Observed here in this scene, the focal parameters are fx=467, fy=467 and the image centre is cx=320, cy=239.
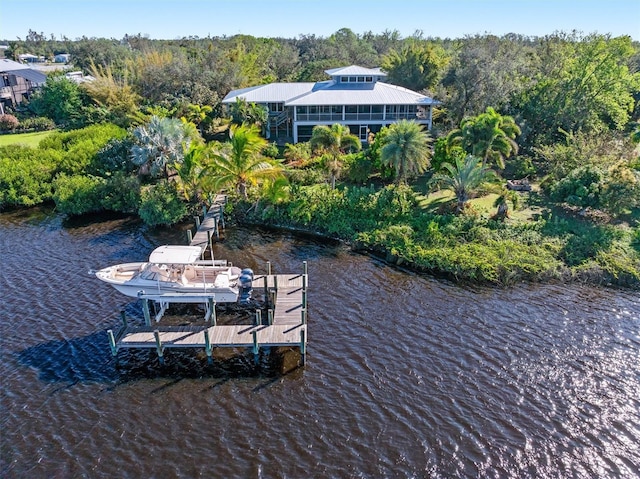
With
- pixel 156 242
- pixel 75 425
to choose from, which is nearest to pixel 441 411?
pixel 75 425

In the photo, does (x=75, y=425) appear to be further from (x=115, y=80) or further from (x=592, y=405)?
(x=115, y=80)

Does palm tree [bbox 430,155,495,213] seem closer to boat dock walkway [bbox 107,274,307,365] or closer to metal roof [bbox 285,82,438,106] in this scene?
boat dock walkway [bbox 107,274,307,365]

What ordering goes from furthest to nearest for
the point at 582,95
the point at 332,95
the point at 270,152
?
1. the point at 332,95
2. the point at 582,95
3. the point at 270,152

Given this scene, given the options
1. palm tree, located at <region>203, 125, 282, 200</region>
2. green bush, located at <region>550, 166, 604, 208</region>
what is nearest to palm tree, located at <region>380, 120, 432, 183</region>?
palm tree, located at <region>203, 125, 282, 200</region>

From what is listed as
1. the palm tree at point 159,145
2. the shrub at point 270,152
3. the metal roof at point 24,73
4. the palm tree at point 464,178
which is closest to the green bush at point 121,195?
the palm tree at point 159,145

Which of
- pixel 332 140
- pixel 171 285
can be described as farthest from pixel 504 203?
pixel 171 285

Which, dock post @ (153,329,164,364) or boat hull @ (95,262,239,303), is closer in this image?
dock post @ (153,329,164,364)

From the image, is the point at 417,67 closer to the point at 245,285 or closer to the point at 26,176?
the point at 26,176
